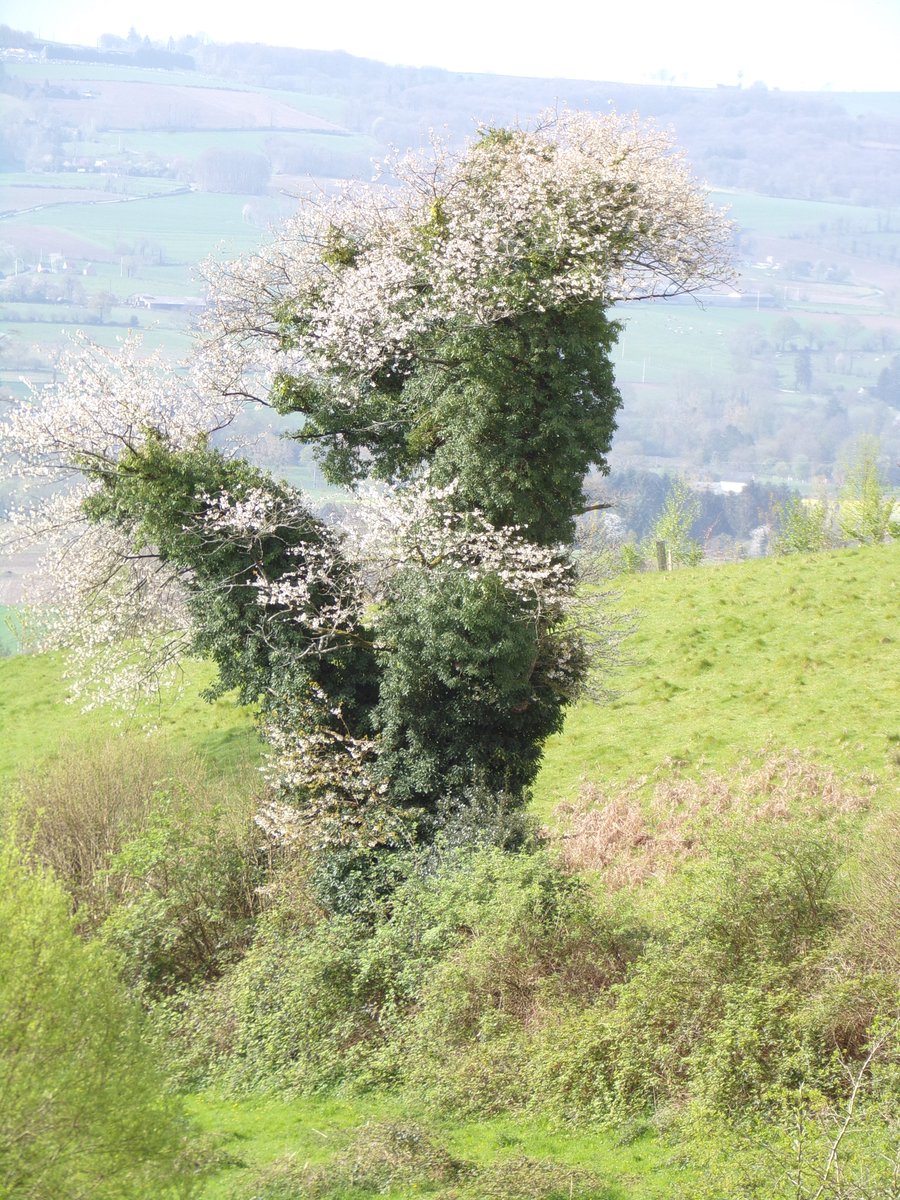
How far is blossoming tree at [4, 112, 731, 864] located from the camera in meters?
19.7

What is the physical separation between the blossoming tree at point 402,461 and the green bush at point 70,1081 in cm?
935

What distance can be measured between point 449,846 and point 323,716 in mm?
3446

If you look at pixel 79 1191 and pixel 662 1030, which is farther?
pixel 662 1030

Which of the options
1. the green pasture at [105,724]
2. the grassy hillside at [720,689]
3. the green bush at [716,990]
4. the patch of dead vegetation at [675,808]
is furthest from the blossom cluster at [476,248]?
the green pasture at [105,724]

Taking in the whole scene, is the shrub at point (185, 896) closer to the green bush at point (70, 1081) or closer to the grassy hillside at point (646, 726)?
the grassy hillside at point (646, 726)

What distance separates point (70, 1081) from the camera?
31.6ft

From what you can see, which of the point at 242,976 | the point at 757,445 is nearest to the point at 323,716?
the point at 242,976

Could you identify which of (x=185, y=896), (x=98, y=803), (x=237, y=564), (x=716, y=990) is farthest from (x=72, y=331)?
(x=716, y=990)

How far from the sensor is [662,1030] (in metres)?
14.1

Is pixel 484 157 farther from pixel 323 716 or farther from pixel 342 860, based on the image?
pixel 342 860

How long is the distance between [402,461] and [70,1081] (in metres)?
13.9

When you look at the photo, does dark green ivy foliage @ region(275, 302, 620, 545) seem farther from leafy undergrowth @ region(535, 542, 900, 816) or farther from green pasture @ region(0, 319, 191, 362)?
green pasture @ region(0, 319, 191, 362)

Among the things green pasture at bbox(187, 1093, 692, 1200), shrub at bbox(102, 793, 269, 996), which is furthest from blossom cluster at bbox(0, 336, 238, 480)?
green pasture at bbox(187, 1093, 692, 1200)

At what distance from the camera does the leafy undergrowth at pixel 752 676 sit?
23828 millimetres
